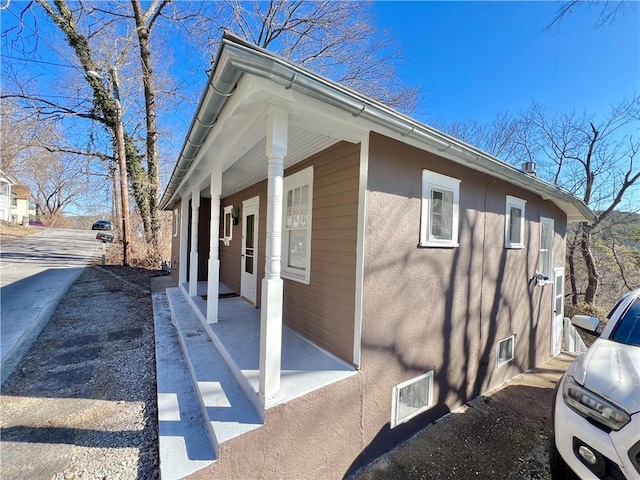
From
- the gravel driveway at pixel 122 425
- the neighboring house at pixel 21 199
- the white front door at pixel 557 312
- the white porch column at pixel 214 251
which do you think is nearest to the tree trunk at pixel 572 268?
the white front door at pixel 557 312

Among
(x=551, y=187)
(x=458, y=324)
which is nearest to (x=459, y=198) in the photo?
(x=458, y=324)

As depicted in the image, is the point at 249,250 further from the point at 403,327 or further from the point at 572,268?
the point at 572,268

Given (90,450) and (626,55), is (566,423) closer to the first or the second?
(90,450)

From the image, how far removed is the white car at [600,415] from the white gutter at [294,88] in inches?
89.7

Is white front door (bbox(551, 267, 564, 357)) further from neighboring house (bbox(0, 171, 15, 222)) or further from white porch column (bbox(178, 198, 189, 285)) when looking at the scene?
neighboring house (bbox(0, 171, 15, 222))

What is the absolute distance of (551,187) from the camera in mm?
4754

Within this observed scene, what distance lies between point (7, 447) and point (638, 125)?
59.7ft

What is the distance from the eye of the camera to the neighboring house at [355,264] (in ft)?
7.00

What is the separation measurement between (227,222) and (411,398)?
6040 millimetres

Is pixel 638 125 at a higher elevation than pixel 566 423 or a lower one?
higher

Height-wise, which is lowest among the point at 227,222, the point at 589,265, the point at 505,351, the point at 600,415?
the point at 505,351

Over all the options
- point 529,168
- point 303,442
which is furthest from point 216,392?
point 529,168

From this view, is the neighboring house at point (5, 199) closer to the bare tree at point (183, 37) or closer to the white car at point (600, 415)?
the bare tree at point (183, 37)

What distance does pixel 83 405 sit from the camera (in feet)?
9.55
